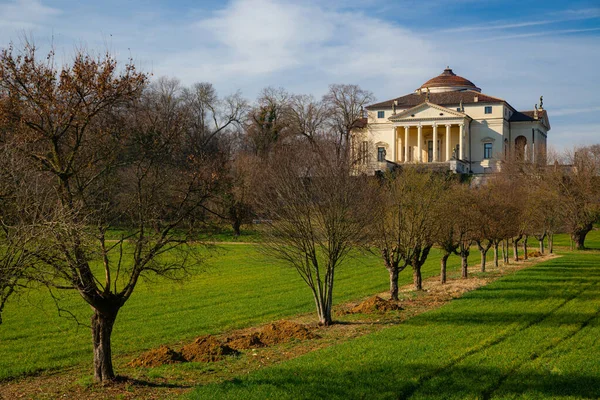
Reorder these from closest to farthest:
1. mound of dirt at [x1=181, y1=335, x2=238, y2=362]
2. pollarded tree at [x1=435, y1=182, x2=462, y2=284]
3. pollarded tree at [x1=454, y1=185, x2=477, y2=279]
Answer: mound of dirt at [x1=181, y1=335, x2=238, y2=362]
pollarded tree at [x1=435, y1=182, x2=462, y2=284]
pollarded tree at [x1=454, y1=185, x2=477, y2=279]

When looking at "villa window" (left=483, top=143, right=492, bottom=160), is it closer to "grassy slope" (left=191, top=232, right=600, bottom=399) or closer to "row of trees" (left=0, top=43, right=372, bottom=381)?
"grassy slope" (left=191, top=232, right=600, bottom=399)

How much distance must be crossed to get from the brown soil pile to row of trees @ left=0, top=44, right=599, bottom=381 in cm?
165

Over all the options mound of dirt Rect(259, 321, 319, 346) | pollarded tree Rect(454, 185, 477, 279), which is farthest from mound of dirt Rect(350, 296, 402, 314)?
pollarded tree Rect(454, 185, 477, 279)

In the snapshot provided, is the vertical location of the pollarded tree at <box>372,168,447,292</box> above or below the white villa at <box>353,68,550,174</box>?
below

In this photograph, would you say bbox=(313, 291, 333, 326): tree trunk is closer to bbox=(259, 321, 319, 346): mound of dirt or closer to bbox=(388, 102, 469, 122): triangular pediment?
bbox=(259, 321, 319, 346): mound of dirt

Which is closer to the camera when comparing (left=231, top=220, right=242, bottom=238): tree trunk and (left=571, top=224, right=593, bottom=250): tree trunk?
(left=571, top=224, right=593, bottom=250): tree trunk

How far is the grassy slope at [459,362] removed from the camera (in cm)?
1207

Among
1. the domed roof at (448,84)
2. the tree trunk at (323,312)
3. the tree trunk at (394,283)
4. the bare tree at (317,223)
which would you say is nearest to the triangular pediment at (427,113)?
the domed roof at (448,84)

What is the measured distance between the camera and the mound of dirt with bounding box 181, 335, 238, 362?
15.3m

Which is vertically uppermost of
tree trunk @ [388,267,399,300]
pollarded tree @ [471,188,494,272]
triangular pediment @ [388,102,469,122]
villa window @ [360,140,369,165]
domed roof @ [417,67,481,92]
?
domed roof @ [417,67,481,92]

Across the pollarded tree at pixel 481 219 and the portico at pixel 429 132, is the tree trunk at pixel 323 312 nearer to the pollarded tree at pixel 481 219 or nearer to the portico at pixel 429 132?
the pollarded tree at pixel 481 219

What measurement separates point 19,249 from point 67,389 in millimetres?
4579

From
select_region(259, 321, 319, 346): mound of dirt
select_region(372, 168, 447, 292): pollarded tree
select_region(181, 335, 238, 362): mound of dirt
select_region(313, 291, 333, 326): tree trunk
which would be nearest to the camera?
select_region(181, 335, 238, 362): mound of dirt

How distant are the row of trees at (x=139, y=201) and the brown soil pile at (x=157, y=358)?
1.65m
